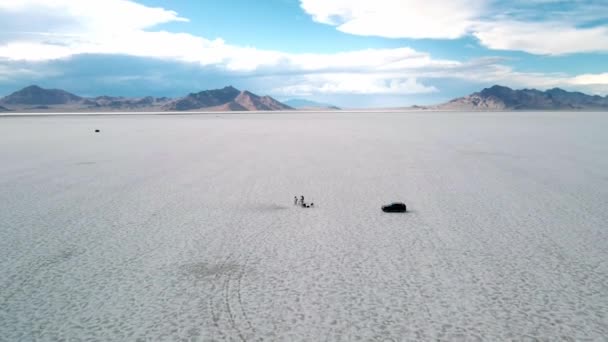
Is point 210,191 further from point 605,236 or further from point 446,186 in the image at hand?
point 605,236

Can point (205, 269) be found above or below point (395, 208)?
below

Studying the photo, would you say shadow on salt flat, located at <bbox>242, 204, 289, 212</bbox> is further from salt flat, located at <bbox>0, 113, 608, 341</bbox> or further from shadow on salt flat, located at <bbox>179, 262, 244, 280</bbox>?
shadow on salt flat, located at <bbox>179, 262, 244, 280</bbox>

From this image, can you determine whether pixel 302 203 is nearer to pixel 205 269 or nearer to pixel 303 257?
pixel 303 257

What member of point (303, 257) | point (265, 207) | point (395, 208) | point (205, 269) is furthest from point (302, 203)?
point (205, 269)

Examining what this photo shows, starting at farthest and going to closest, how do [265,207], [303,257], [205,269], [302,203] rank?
[302,203] < [265,207] < [303,257] < [205,269]

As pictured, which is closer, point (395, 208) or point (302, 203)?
point (395, 208)

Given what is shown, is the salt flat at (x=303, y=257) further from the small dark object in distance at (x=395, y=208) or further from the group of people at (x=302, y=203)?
the small dark object in distance at (x=395, y=208)

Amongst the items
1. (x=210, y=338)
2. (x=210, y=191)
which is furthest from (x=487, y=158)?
(x=210, y=338)

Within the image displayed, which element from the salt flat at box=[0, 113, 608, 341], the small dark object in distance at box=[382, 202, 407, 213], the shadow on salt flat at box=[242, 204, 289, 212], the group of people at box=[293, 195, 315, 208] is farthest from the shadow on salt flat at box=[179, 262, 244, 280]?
the small dark object in distance at box=[382, 202, 407, 213]
